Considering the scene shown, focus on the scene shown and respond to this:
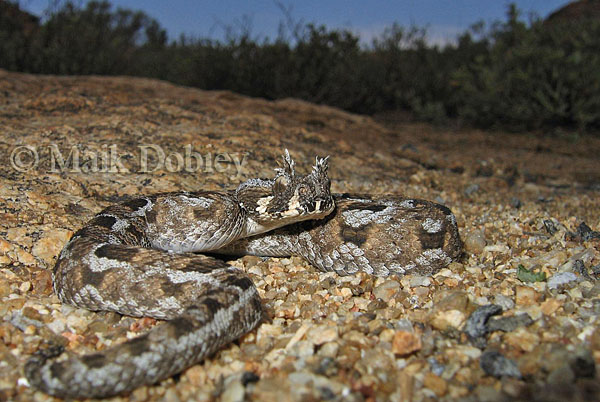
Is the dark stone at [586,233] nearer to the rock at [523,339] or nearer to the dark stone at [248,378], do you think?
the rock at [523,339]

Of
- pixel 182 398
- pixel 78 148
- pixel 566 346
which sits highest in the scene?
pixel 78 148

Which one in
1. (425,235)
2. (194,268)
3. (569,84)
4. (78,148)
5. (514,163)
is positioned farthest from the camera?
(569,84)

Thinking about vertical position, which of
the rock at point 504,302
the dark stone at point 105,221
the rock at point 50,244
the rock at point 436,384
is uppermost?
the dark stone at point 105,221

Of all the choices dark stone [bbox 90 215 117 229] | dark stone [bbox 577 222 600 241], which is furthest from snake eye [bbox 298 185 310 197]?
dark stone [bbox 577 222 600 241]

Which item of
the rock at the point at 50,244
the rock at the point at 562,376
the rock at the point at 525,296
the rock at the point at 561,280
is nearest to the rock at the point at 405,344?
the rock at the point at 562,376

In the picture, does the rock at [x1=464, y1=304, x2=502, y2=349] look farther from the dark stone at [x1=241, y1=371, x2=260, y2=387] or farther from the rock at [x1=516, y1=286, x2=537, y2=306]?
the dark stone at [x1=241, y1=371, x2=260, y2=387]


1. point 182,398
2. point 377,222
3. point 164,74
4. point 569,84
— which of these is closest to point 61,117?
point 377,222

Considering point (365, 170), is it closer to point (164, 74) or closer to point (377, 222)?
point (377, 222)

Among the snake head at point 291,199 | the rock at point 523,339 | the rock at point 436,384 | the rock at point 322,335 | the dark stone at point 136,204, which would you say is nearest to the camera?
the rock at point 436,384
